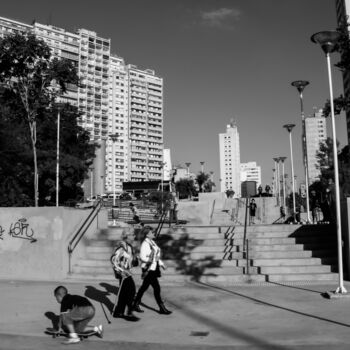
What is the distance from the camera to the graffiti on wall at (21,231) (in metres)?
12.4

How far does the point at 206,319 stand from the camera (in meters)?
7.55

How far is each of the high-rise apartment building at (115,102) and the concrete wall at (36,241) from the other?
12662cm

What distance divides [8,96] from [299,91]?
1396 centimetres

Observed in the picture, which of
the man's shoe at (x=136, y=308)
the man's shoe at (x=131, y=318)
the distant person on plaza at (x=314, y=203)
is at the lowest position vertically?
the man's shoe at (x=131, y=318)

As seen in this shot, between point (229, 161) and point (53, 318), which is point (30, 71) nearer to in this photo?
point (53, 318)

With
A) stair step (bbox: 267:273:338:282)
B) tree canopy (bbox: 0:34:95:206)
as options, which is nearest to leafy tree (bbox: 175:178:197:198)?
tree canopy (bbox: 0:34:95:206)

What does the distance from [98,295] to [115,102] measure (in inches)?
6836

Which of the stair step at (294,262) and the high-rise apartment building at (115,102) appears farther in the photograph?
the high-rise apartment building at (115,102)

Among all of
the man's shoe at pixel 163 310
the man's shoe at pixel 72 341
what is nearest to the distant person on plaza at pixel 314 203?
the man's shoe at pixel 163 310

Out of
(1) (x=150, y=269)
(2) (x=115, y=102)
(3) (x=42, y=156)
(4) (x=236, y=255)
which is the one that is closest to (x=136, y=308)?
(1) (x=150, y=269)

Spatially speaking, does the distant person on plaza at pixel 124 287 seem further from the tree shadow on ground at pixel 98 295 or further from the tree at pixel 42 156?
the tree at pixel 42 156

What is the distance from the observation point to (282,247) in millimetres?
12273

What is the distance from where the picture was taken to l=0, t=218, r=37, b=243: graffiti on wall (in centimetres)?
1238

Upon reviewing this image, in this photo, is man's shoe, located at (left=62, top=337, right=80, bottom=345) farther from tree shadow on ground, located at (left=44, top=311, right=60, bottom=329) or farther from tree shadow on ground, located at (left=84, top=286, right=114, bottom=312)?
tree shadow on ground, located at (left=84, top=286, right=114, bottom=312)
